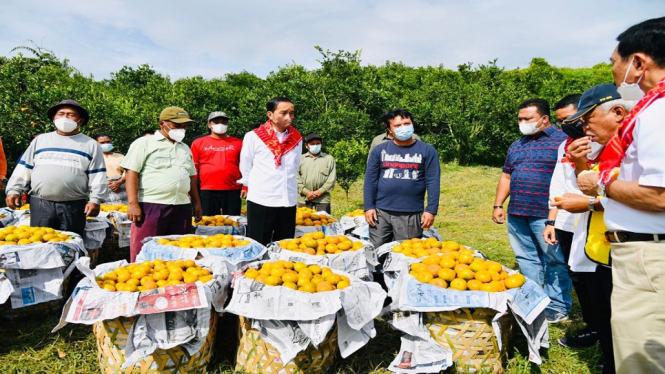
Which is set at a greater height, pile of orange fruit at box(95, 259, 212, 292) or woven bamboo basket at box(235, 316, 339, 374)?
pile of orange fruit at box(95, 259, 212, 292)

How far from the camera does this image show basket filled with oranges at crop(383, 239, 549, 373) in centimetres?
270

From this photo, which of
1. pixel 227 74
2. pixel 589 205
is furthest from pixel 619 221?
pixel 227 74

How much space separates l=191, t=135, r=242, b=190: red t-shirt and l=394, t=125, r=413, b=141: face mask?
2.67 meters

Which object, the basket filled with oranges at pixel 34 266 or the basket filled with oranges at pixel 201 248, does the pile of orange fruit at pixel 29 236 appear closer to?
the basket filled with oranges at pixel 34 266

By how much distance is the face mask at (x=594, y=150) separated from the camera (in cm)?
243

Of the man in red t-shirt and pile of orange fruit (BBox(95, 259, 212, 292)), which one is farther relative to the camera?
the man in red t-shirt

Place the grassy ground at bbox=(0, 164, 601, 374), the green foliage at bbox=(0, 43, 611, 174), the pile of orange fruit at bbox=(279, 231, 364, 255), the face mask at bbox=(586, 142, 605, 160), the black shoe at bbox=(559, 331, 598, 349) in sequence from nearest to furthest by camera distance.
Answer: the face mask at bbox=(586, 142, 605, 160), the grassy ground at bbox=(0, 164, 601, 374), the black shoe at bbox=(559, 331, 598, 349), the pile of orange fruit at bbox=(279, 231, 364, 255), the green foliage at bbox=(0, 43, 611, 174)

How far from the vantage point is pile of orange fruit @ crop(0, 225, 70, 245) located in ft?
11.7

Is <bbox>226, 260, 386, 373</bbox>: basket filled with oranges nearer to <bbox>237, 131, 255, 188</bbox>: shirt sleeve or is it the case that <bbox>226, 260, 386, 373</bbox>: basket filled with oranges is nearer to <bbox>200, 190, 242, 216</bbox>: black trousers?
<bbox>237, 131, 255, 188</bbox>: shirt sleeve

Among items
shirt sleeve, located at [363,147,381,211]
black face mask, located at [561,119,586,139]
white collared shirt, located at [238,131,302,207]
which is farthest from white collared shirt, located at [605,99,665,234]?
white collared shirt, located at [238,131,302,207]

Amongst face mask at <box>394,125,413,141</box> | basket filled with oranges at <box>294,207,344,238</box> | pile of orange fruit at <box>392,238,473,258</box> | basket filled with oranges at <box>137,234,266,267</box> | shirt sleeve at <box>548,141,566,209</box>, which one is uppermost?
face mask at <box>394,125,413,141</box>

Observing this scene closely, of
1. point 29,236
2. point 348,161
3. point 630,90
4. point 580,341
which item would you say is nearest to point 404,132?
point 630,90

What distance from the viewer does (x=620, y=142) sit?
1.84 metres

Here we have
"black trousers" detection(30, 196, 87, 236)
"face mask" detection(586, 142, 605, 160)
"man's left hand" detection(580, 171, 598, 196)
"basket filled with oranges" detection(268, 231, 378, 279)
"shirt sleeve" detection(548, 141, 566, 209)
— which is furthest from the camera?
"black trousers" detection(30, 196, 87, 236)
